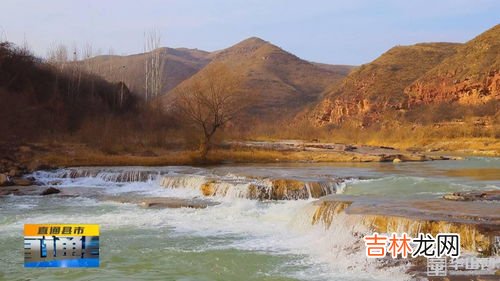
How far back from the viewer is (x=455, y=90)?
66.9 m

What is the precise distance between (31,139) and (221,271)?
2531 cm

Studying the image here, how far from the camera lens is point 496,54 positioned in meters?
63.9

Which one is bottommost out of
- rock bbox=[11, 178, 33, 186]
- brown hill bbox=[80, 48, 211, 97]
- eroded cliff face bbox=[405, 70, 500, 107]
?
rock bbox=[11, 178, 33, 186]

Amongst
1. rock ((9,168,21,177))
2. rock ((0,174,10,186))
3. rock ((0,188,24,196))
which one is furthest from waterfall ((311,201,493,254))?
rock ((9,168,21,177))

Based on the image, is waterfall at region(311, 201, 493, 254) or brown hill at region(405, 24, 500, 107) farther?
brown hill at region(405, 24, 500, 107)

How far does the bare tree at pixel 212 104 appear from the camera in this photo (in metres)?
30.6

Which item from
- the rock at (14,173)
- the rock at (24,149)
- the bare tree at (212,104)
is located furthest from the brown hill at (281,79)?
the rock at (14,173)

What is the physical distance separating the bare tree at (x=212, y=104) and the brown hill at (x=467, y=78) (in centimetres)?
4076

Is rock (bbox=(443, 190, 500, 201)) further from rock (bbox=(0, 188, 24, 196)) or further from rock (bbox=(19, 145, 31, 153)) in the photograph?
rock (bbox=(19, 145, 31, 153))

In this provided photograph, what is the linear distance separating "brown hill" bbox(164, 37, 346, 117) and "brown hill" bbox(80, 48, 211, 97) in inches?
473

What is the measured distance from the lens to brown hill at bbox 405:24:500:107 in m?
62.3

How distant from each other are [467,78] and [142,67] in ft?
201

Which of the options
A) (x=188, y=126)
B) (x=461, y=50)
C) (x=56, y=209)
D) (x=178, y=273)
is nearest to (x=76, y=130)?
(x=188, y=126)

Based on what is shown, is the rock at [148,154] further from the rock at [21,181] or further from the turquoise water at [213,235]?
the turquoise water at [213,235]
